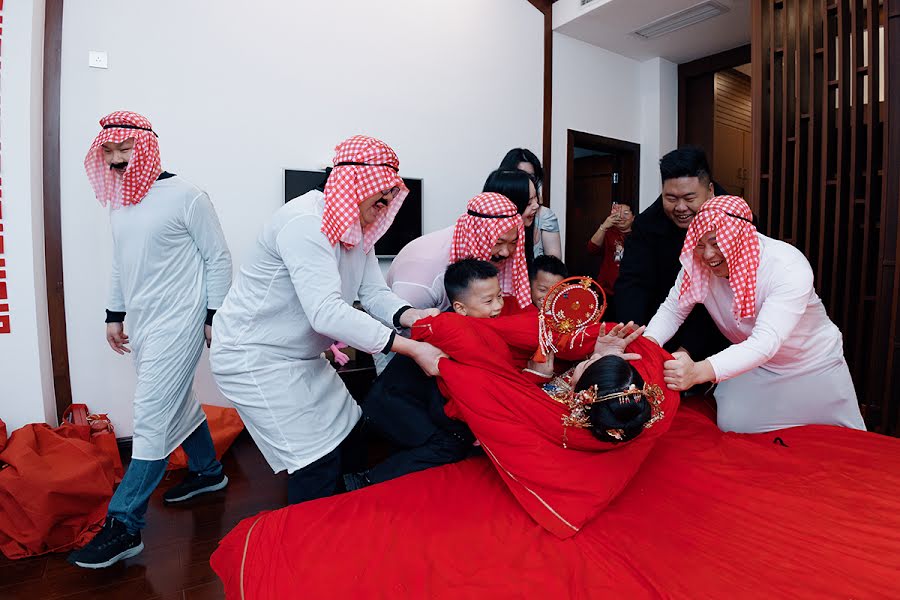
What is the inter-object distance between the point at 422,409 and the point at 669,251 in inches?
55.0

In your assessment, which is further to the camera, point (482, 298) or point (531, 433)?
point (482, 298)

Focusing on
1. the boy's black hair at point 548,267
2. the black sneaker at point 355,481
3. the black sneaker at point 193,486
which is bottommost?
the black sneaker at point 193,486

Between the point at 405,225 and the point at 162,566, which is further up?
the point at 405,225

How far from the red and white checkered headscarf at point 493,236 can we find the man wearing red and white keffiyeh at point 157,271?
3.04 ft

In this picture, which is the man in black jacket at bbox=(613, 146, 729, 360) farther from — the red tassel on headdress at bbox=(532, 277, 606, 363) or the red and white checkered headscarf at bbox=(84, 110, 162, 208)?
the red and white checkered headscarf at bbox=(84, 110, 162, 208)

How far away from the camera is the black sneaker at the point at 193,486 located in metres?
2.28

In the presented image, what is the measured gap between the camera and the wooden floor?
1.67m

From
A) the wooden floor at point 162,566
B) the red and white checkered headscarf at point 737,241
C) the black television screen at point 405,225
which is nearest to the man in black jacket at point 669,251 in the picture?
the red and white checkered headscarf at point 737,241

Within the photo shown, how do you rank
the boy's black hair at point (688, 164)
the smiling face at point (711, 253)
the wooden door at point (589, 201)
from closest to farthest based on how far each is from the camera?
1. the smiling face at point (711, 253)
2. the boy's black hair at point (688, 164)
3. the wooden door at point (589, 201)

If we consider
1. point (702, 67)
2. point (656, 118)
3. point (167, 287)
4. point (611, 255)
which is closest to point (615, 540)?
point (167, 287)

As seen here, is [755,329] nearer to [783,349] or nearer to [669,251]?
[783,349]

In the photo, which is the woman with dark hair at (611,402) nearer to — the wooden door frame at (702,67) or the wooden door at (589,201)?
the wooden door at (589,201)

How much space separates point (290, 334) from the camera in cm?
167

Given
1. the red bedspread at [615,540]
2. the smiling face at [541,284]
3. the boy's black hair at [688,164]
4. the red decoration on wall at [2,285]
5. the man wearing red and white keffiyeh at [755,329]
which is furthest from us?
the red decoration on wall at [2,285]
